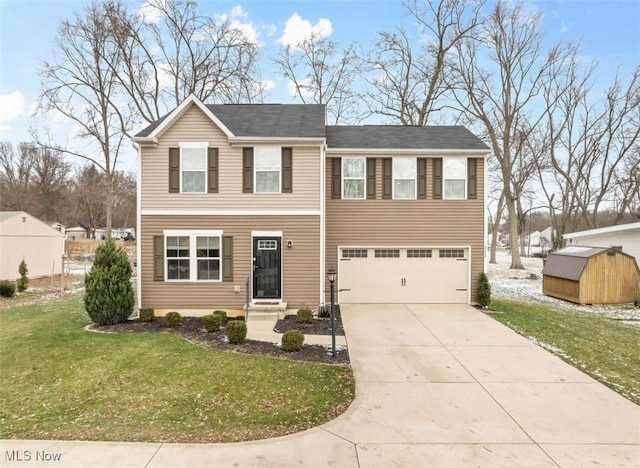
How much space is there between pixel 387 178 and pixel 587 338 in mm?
7135

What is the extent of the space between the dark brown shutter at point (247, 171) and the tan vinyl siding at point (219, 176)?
12 cm

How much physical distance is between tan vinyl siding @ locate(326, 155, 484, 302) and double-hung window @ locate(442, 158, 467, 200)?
23 centimetres

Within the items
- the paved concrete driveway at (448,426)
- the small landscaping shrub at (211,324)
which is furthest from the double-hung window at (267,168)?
the paved concrete driveway at (448,426)

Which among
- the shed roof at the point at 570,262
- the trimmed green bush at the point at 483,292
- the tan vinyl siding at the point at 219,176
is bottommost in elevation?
the trimmed green bush at the point at 483,292

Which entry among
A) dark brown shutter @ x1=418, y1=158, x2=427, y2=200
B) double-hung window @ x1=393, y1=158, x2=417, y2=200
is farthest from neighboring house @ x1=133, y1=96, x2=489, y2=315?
dark brown shutter @ x1=418, y1=158, x2=427, y2=200

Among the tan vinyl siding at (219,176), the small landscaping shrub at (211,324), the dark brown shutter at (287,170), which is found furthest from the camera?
the dark brown shutter at (287,170)

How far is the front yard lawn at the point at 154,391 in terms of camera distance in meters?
4.33

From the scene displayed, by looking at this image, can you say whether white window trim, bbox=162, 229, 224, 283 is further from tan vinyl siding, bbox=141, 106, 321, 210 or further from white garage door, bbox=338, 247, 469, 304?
white garage door, bbox=338, 247, 469, 304

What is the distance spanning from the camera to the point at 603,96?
2406 cm

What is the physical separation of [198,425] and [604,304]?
15468mm

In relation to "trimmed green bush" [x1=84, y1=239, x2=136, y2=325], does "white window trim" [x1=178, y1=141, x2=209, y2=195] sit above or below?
above

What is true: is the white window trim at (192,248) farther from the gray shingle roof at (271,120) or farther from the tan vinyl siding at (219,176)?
the gray shingle roof at (271,120)

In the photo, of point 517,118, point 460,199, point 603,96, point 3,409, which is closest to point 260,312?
point 3,409

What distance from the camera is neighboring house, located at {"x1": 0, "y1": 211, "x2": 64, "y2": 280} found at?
1770 cm
